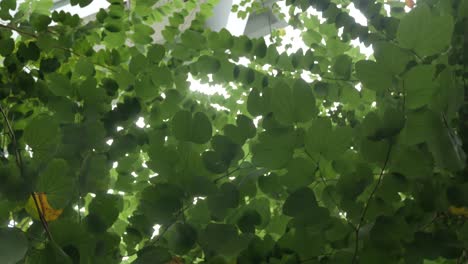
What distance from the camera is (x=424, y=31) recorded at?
43 cm

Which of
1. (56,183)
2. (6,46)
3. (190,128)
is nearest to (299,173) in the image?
(190,128)

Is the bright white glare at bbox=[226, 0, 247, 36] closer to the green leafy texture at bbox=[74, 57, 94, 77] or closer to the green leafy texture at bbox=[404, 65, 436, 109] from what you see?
the green leafy texture at bbox=[74, 57, 94, 77]

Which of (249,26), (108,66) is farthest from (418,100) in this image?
(249,26)

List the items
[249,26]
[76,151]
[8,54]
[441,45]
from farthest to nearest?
[249,26] → [8,54] → [76,151] → [441,45]

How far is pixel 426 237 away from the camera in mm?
463

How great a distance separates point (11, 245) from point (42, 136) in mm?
126

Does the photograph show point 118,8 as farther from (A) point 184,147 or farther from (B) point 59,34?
(A) point 184,147

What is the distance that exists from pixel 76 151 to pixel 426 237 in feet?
1.27

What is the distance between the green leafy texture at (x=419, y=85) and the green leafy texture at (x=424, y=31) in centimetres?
2

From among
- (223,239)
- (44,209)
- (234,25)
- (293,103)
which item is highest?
(293,103)

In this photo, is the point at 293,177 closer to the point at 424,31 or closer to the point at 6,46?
the point at 424,31

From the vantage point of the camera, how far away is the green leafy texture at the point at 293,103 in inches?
17.5

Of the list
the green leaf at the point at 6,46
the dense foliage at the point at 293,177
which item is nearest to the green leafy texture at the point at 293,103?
the dense foliage at the point at 293,177

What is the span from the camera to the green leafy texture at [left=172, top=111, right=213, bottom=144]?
0.48 meters
